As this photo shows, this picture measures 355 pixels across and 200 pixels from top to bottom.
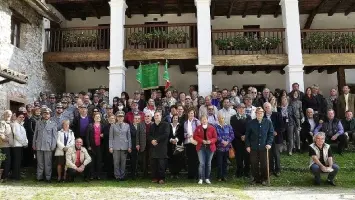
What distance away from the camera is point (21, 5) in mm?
13094

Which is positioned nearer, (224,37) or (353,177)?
(353,177)

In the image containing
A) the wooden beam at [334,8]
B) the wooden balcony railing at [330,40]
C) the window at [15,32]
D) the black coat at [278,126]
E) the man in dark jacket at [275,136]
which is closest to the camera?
the man in dark jacket at [275,136]

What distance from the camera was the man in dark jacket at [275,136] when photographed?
30.1 ft

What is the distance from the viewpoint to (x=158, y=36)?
14.1 metres

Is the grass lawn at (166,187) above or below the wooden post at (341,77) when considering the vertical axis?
below

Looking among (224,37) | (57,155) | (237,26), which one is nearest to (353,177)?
(57,155)

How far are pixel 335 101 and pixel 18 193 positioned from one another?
9.49 m

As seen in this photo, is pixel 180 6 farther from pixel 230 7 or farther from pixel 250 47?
pixel 250 47

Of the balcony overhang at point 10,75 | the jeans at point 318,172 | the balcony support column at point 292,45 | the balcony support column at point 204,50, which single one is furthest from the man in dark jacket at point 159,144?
the balcony support column at point 292,45

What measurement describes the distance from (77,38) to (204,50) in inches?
188

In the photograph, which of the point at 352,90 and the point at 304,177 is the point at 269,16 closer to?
the point at 352,90

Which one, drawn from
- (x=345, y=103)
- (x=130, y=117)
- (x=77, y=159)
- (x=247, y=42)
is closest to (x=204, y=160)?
(x=130, y=117)

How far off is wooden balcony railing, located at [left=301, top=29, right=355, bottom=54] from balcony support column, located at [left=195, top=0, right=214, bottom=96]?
358 centimetres

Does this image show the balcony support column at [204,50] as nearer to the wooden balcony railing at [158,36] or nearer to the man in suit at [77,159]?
the wooden balcony railing at [158,36]
